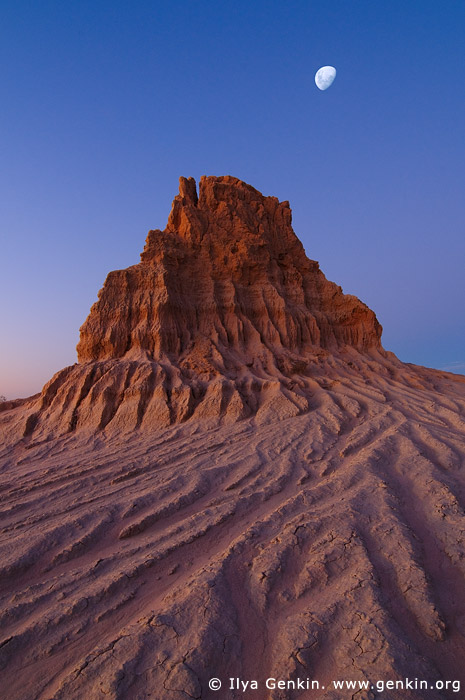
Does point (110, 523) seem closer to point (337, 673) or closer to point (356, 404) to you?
point (337, 673)

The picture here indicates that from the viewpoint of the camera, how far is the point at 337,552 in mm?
4277

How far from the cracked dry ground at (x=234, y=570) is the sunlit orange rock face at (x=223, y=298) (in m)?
7.24

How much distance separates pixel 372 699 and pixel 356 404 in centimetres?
983

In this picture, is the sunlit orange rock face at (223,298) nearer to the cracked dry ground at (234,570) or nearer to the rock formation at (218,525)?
the rock formation at (218,525)

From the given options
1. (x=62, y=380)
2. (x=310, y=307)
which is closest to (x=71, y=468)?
(x=62, y=380)

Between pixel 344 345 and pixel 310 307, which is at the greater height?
pixel 310 307

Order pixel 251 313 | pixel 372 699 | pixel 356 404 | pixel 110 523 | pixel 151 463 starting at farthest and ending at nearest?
pixel 251 313 → pixel 356 404 → pixel 151 463 → pixel 110 523 → pixel 372 699

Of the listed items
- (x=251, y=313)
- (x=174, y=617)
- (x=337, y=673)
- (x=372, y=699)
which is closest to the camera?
(x=372, y=699)

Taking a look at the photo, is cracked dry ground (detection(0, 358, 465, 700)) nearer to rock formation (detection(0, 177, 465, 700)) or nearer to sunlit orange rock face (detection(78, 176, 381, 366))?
rock formation (detection(0, 177, 465, 700))

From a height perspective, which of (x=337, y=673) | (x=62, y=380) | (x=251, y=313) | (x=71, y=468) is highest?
(x=251, y=313)

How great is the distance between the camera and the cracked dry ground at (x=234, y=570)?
9.62 feet

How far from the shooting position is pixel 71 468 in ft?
27.5

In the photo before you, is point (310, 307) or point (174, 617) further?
point (310, 307)

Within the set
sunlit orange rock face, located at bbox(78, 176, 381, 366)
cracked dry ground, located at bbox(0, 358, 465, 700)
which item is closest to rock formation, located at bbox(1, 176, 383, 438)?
sunlit orange rock face, located at bbox(78, 176, 381, 366)
